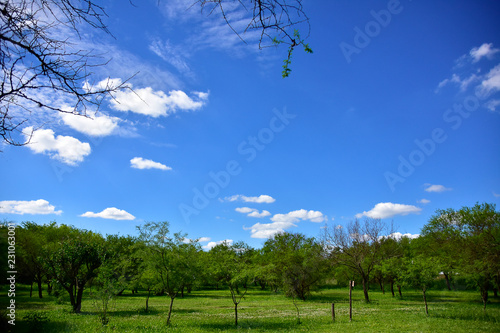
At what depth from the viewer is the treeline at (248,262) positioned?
64.4 feet

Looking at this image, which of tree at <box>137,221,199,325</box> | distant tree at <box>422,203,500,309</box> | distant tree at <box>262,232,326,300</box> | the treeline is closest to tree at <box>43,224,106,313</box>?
the treeline

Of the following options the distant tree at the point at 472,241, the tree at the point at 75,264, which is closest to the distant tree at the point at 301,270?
the distant tree at the point at 472,241

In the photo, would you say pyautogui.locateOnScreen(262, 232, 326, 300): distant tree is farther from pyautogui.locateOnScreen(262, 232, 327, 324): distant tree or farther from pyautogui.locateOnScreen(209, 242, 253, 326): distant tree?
pyautogui.locateOnScreen(209, 242, 253, 326): distant tree

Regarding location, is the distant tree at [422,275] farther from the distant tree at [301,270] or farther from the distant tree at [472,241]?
Answer: the distant tree at [301,270]

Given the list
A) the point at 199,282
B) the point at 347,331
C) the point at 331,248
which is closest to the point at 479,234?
the point at 331,248

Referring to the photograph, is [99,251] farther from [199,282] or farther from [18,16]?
[18,16]

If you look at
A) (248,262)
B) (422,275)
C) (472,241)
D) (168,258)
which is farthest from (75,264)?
(472,241)

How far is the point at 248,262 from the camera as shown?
1236 inches

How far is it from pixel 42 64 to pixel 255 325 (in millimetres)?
19746

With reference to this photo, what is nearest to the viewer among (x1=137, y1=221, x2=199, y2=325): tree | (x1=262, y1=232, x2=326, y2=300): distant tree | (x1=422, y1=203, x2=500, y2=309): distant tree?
(x1=137, y1=221, x2=199, y2=325): tree

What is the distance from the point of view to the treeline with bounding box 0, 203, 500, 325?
19625 millimetres

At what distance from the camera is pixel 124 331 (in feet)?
49.6

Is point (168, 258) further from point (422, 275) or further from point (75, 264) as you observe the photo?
point (422, 275)

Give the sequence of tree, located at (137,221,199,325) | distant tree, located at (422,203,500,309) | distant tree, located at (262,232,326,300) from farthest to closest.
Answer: distant tree, located at (262,232,326,300)
distant tree, located at (422,203,500,309)
tree, located at (137,221,199,325)
